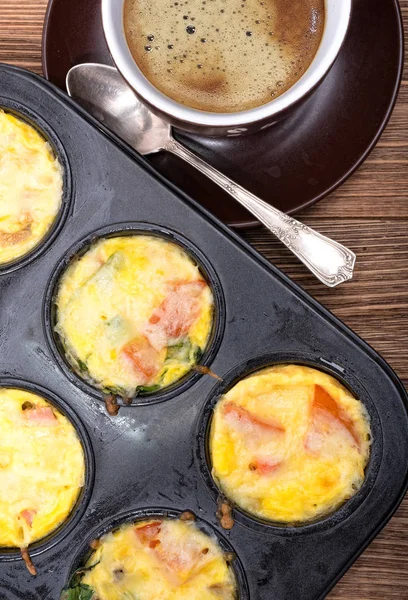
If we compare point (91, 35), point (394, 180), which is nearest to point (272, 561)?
point (394, 180)

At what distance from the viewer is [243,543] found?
6.86 feet

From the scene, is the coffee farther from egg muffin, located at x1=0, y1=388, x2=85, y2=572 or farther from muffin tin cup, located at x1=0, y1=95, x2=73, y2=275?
egg muffin, located at x1=0, y1=388, x2=85, y2=572

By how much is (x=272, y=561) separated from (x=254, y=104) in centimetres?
135

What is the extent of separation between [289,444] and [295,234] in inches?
25.3

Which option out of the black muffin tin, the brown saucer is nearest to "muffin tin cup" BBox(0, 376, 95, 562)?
the black muffin tin

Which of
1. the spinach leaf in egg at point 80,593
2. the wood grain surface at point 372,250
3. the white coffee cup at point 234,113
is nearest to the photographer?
the white coffee cup at point 234,113

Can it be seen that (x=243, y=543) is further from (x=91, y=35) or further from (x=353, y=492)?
(x=91, y=35)

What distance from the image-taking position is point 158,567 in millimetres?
2115

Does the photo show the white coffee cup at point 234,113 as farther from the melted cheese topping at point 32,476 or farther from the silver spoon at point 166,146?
the melted cheese topping at point 32,476

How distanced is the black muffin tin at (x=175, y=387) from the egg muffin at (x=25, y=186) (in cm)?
6

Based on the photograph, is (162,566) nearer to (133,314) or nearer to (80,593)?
(80,593)

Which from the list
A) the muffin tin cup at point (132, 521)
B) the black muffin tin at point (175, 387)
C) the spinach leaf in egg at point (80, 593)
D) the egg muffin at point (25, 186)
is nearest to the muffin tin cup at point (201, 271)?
the black muffin tin at point (175, 387)

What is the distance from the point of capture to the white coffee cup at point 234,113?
1.85m

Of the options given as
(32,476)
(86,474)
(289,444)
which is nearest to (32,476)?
(32,476)
